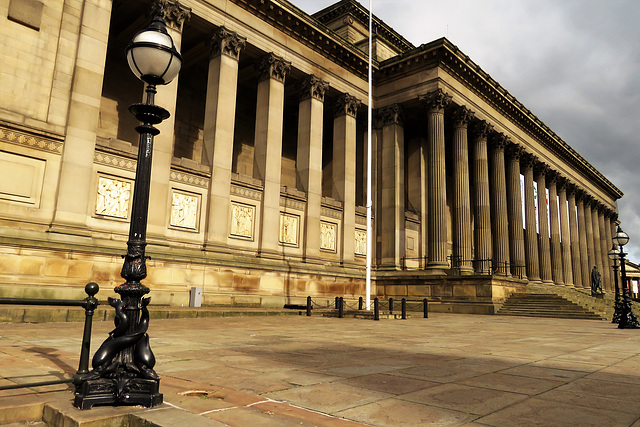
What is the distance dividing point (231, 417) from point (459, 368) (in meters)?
3.98

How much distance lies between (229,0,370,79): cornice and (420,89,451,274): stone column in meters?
5.43

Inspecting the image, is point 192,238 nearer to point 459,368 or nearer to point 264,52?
point 264,52

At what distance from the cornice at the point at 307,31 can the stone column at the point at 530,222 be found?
1986cm

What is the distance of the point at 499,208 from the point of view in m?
37.4

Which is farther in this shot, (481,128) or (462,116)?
(481,128)

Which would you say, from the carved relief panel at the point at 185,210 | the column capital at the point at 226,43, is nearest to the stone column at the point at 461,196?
the column capital at the point at 226,43

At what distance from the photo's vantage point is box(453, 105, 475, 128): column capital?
111 ft

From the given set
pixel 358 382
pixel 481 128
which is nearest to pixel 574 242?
pixel 481 128

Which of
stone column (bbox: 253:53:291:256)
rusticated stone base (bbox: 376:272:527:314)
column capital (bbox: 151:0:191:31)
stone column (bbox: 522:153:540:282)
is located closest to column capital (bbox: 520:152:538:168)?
stone column (bbox: 522:153:540:282)

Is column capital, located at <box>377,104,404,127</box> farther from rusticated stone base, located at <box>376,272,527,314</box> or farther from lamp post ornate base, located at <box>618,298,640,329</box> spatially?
lamp post ornate base, located at <box>618,298,640,329</box>

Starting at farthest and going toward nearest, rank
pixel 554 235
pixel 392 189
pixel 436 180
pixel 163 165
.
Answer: pixel 554 235, pixel 392 189, pixel 436 180, pixel 163 165

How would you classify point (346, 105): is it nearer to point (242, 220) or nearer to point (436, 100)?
point (436, 100)

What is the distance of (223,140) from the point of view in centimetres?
2353

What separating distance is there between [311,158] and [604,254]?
50994 millimetres
